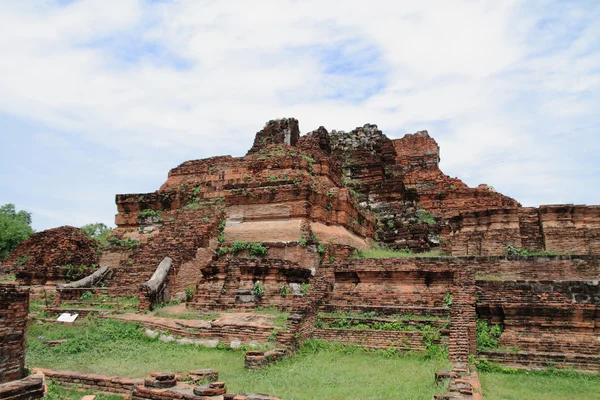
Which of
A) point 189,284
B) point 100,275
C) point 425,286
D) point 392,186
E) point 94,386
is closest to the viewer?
point 94,386

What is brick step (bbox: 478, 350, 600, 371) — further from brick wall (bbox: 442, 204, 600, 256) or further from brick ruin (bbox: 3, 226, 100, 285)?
brick ruin (bbox: 3, 226, 100, 285)

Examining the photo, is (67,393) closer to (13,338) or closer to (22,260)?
Result: (13,338)

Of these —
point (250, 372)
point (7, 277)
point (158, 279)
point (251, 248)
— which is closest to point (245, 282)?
point (251, 248)

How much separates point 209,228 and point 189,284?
1690 millimetres

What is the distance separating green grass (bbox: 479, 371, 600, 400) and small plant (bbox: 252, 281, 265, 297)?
16.8 feet

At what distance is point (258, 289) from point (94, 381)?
15.4 feet

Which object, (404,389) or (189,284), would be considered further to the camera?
(189,284)

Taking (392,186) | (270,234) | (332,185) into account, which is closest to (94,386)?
(270,234)

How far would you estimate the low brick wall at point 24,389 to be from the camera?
243 inches

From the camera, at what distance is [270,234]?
46.9ft

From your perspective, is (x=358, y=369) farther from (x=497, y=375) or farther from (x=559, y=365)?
(x=559, y=365)

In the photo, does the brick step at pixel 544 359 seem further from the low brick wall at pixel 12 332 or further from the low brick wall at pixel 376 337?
the low brick wall at pixel 12 332

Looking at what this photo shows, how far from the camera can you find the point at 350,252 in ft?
48.1

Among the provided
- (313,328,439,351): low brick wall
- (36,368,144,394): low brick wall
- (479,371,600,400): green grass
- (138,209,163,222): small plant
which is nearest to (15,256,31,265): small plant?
(138,209,163,222): small plant
